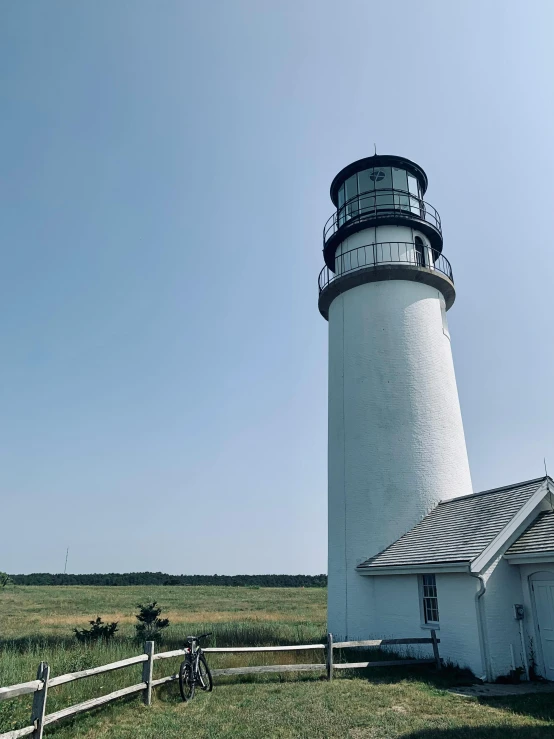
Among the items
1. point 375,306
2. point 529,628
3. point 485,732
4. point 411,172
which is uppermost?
point 411,172

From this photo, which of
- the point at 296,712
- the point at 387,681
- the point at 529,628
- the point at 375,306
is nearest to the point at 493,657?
the point at 529,628

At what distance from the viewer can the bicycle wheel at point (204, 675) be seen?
10.5m

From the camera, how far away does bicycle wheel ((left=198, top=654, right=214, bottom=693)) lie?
10537mm

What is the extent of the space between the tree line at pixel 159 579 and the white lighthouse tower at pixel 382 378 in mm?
75762

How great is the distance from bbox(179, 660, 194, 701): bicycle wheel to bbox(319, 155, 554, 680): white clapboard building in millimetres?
6260

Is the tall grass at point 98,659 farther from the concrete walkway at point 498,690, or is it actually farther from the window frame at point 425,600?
the concrete walkway at point 498,690

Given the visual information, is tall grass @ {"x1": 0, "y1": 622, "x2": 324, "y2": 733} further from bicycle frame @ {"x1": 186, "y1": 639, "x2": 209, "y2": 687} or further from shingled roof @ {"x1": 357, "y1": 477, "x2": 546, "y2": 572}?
shingled roof @ {"x1": 357, "y1": 477, "x2": 546, "y2": 572}

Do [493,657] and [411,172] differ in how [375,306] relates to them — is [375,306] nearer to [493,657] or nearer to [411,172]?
[411,172]

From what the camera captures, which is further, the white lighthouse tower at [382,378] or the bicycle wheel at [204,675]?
the white lighthouse tower at [382,378]

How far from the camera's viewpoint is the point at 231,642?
1781 cm

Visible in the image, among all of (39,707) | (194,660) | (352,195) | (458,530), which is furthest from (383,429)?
(39,707)

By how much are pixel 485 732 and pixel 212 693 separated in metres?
5.09

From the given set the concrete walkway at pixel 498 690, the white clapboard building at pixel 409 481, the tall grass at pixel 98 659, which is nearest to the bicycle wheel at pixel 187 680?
the tall grass at pixel 98 659

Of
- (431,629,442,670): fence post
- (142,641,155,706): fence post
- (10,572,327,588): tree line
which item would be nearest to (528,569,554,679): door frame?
(431,629,442,670): fence post
